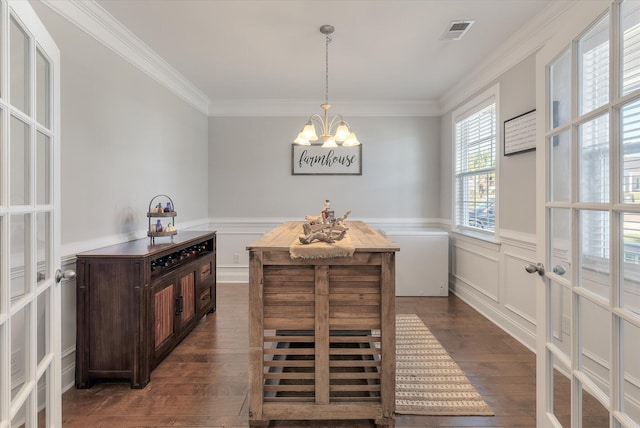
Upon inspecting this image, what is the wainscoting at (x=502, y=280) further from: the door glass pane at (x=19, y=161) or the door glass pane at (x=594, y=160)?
the door glass pane at (x=19, y=161)

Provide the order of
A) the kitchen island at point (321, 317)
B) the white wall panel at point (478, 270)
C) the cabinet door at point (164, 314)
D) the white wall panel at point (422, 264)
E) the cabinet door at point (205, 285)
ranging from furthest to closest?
the white wall panel at point (422, 264)
the white wall panel at point (478, 270)
the cabinet door at point (205, 285)
the cabinet door at point (164, 314)
the kitchen island at point (321, 317)

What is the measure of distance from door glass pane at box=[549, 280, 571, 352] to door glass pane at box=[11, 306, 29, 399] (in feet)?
6.58

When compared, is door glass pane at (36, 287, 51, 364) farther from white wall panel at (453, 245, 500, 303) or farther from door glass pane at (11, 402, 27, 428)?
white wall panel at (453, 245, 500, 303)

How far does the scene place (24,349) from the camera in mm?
1173

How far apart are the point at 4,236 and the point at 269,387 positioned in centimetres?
133

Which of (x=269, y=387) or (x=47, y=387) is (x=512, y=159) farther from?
(x=47, y=387)

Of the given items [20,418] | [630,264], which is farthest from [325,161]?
[20,418]

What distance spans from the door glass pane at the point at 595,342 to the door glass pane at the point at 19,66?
2.12 m

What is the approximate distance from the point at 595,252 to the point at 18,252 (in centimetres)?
202

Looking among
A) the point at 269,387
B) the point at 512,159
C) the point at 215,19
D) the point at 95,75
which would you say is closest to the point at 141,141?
the point at 95,75

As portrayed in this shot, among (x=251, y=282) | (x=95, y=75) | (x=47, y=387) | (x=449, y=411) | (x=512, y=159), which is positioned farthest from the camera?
(x=512, y=159)

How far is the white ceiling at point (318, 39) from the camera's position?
2.41m

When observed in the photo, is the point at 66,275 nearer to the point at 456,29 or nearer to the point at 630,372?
the point at 630,372

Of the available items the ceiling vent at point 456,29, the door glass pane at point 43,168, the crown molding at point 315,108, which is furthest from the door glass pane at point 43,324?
the crown molding at point 315,108
